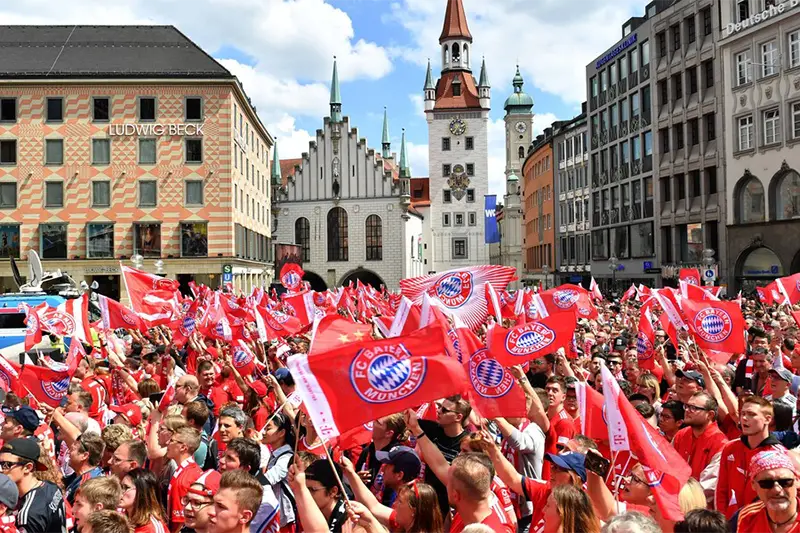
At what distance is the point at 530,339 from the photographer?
31.2 ft

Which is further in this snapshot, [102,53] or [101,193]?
[102,53]

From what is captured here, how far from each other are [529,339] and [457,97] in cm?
8441

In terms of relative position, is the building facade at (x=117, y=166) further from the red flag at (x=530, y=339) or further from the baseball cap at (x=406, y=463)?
the baseball cap at (x=406, y=463)

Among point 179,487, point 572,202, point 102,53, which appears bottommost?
point 179,487

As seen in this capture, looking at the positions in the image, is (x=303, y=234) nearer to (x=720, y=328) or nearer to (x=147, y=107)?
(x=147, y=107)

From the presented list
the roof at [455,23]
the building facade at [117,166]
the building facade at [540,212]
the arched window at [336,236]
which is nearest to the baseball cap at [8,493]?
the building facade at [117,166]

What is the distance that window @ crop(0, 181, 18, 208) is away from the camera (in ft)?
149

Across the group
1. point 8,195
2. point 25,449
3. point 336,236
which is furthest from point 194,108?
point 25,449

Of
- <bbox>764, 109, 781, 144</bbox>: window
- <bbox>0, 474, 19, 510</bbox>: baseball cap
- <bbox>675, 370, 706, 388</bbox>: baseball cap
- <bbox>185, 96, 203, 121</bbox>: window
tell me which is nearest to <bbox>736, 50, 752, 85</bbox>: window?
<bbox>764, 109, 781, 144</bbox>: window

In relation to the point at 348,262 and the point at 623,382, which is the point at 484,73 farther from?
the point at 623,382

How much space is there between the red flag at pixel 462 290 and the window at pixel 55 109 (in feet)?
133

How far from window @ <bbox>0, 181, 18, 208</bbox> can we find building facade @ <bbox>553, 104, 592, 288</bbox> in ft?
123

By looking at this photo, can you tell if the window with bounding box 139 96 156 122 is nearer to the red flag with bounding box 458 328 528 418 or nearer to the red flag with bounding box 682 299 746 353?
the red flag with bounding box 682 299 746 353

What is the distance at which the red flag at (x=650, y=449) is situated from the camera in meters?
4.63
